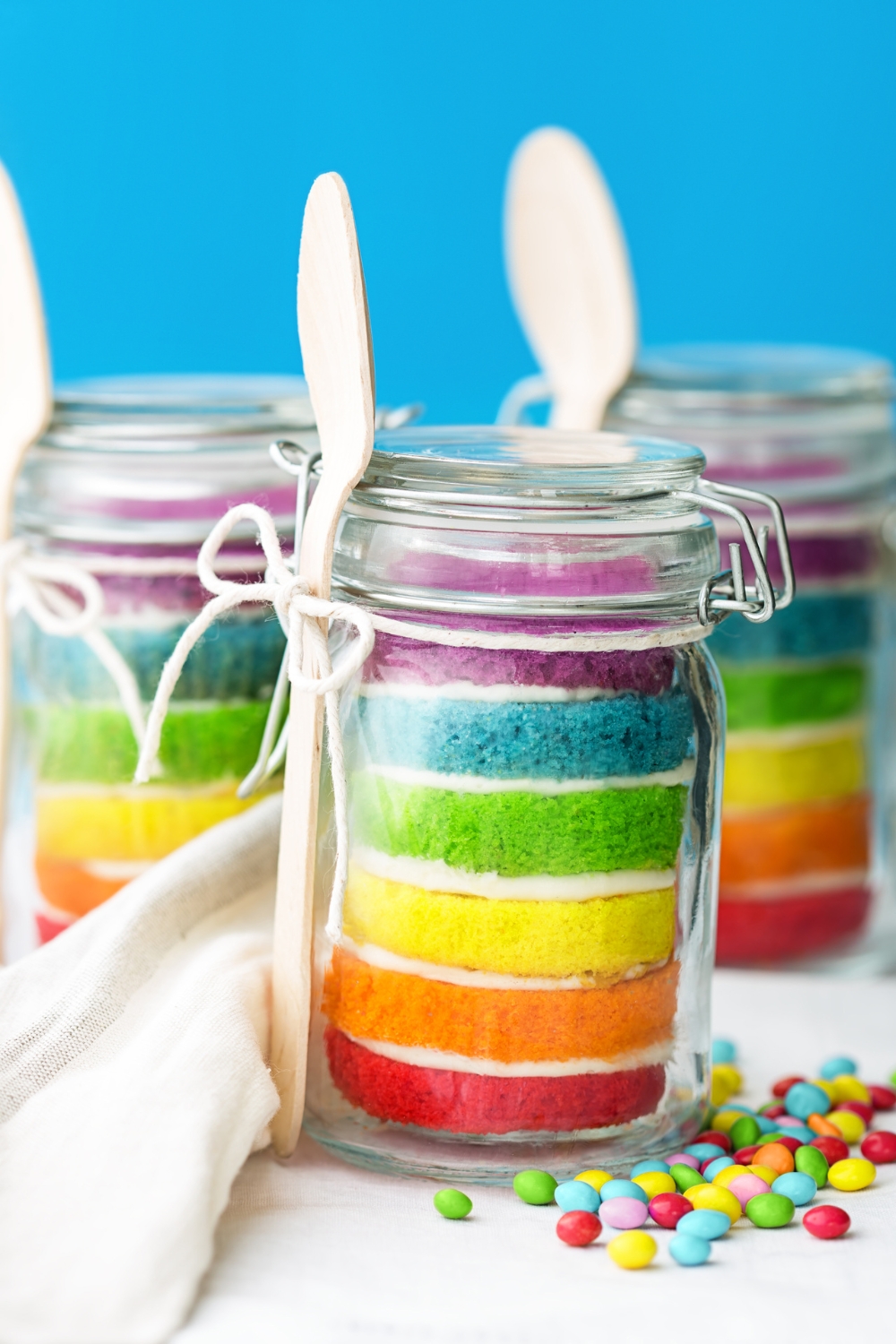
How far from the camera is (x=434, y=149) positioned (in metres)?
1.35

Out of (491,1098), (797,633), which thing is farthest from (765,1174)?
(797,633)

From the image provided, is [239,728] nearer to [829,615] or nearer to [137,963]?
[137,963]

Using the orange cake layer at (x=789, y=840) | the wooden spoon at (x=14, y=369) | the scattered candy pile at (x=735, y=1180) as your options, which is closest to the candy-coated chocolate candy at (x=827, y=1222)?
the scattered candy pile at (x=735, y=1180)

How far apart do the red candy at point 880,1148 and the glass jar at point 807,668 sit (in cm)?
25

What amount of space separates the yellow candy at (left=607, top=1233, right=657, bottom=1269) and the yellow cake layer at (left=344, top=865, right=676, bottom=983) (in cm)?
11

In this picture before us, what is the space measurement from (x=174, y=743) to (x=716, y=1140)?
1.12 feet

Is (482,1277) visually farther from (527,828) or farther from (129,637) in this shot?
(129,637)

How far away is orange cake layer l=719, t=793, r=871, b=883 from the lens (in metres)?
0.94

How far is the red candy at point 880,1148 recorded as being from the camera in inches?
27.9

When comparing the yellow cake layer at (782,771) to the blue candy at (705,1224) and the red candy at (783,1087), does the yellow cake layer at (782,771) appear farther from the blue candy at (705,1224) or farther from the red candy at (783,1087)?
the blue candy at (705,1224)

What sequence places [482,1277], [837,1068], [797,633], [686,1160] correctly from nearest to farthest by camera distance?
[482,1277]
[686,1160]
[837,1068]
[797,633]

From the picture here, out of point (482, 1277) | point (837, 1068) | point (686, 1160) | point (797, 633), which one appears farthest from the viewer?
point (797, 633)

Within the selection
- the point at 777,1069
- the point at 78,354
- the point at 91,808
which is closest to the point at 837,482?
the point at 777,1069

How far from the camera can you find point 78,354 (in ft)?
4.72
